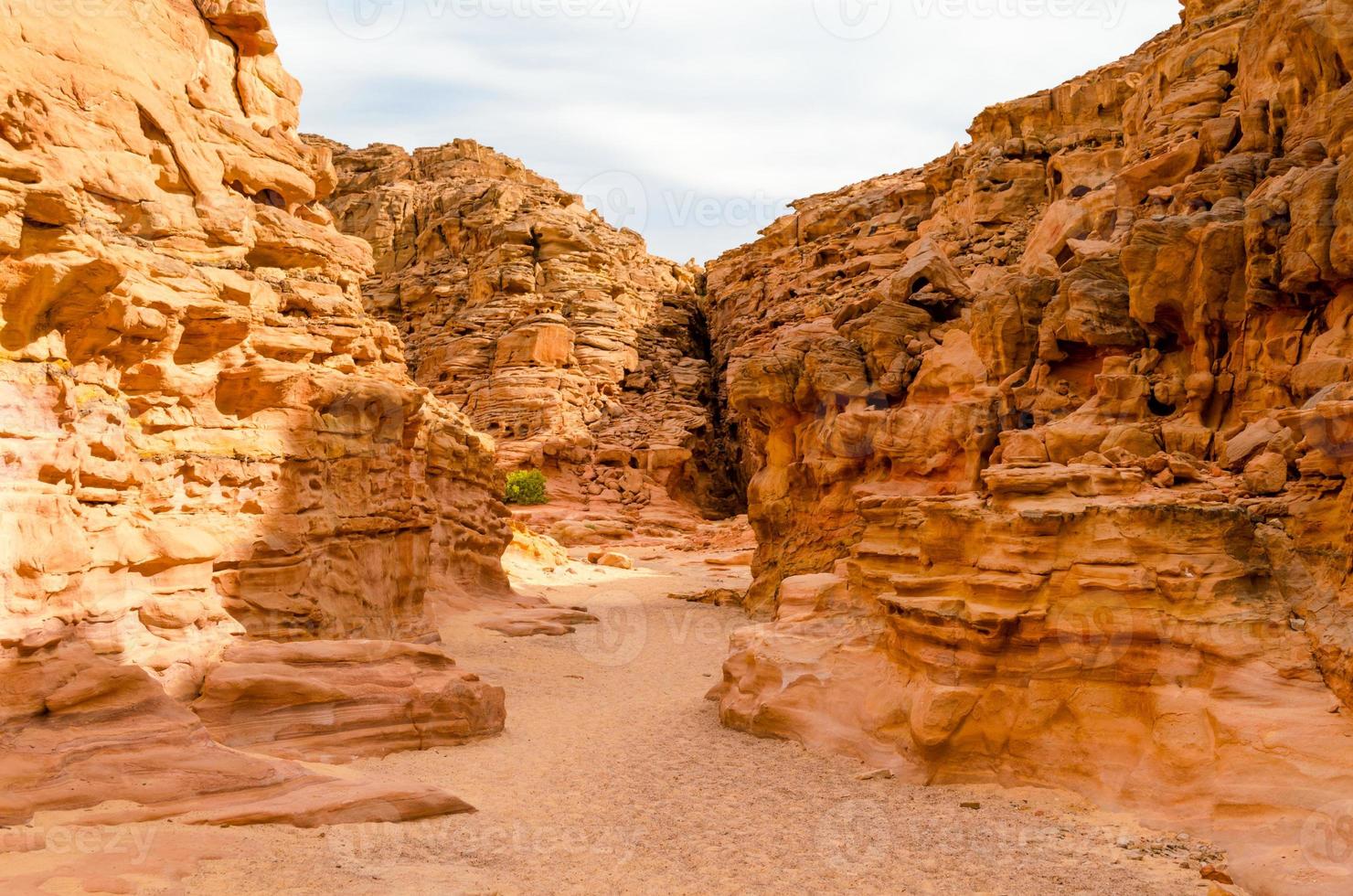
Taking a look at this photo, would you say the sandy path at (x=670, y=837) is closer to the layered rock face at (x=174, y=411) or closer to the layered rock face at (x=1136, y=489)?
the layered rock face at (x=1136, y=489)

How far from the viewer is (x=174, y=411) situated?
11.0 metres

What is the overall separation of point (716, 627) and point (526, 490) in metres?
19.8

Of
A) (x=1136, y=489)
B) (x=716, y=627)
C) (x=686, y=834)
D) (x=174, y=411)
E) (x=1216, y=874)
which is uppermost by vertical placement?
(x=174, y=411)

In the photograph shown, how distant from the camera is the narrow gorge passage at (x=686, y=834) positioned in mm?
6184

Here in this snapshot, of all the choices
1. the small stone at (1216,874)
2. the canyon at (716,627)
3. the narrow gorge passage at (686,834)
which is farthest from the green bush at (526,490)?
the small stone at (1216,874)

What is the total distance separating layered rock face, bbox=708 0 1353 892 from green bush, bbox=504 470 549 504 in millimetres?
20838

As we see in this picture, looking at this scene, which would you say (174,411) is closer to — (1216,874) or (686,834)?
(686,834)

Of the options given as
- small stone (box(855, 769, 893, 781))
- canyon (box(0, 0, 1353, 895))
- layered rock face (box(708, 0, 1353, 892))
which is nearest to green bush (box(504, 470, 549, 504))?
canyon (box(0, 0, 1353, 895))

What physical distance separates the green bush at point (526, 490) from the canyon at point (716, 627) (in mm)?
18149

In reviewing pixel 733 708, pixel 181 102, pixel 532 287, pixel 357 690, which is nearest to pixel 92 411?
pixel 357 690

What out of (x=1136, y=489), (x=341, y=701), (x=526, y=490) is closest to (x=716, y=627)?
(x=341, y=701)

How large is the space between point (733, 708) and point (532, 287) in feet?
130

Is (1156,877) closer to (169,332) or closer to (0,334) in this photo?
(0,334)

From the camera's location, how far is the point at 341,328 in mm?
14281
